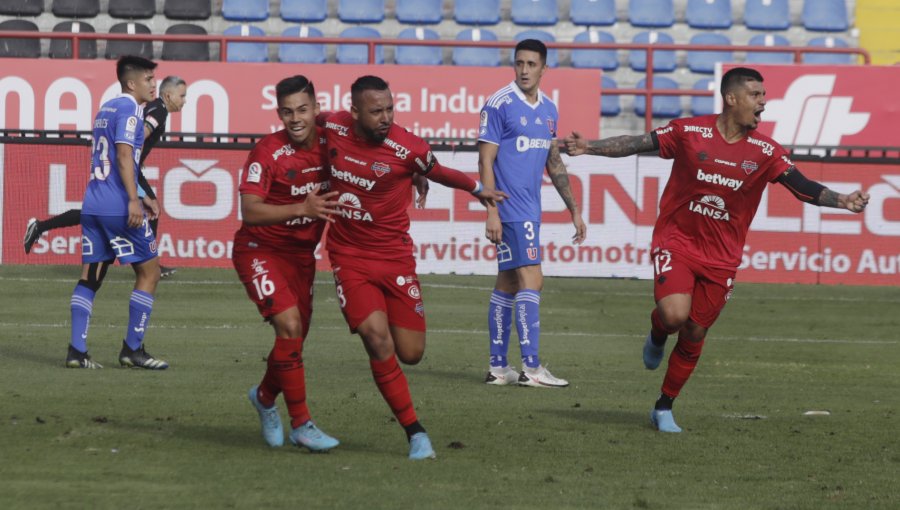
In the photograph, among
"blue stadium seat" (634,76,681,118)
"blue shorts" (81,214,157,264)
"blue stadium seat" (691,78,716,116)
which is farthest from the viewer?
"blue stadium seat" (691,78,716,116)

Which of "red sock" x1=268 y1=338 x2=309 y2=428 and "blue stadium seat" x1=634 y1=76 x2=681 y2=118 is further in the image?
"blue stadium seat" x1=634 y1=76 x2=681 y2=118

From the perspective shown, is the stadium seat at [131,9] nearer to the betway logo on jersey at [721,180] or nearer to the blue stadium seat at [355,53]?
the blue stadium seat at [355,53]

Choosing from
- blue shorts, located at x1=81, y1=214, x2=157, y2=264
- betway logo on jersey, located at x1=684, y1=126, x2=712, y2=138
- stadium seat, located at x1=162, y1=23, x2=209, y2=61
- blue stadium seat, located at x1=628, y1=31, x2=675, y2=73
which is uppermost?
blue stadium seat, located at x1=628, y1=31, x2=675, y2=73

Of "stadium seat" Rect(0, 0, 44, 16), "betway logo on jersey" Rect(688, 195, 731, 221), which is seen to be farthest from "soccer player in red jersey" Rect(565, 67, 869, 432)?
"stadium seat" Rect(0, 0, 44, 16)

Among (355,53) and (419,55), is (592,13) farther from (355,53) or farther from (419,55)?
(355,53)

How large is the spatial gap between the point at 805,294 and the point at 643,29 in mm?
8822

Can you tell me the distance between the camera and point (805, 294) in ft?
58.0

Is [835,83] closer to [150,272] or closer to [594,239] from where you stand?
[594,239]

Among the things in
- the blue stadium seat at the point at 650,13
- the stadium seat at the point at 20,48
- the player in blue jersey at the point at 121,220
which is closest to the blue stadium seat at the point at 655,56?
the blue stadium seat at the point at 650,13

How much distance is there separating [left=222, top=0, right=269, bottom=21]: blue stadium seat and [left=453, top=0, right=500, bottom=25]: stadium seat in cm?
343

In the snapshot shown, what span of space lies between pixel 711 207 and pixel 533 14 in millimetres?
16989

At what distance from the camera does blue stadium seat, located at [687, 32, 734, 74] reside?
24.7 metres

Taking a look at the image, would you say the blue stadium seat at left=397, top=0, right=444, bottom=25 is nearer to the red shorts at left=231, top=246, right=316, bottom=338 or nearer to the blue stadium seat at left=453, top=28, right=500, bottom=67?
the blue stadium seat at left=453, top=28, right=500, bottom=67

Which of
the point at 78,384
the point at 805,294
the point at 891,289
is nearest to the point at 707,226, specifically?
the point at 78,384
